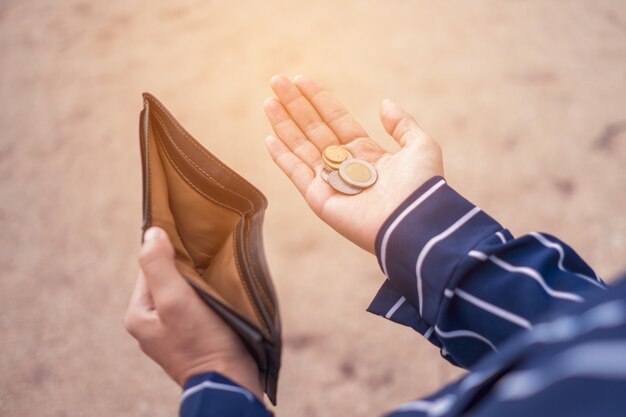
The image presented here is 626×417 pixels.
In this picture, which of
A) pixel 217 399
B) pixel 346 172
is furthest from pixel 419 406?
pixel 346 172

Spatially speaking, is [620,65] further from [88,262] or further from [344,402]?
[88,262]

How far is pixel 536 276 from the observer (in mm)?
1085

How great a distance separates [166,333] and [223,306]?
0.47ft

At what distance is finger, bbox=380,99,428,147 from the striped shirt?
35 cm

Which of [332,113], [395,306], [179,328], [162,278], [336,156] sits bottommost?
[395,306]

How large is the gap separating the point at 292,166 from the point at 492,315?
86 cm

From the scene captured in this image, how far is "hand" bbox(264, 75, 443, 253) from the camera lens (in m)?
1.48

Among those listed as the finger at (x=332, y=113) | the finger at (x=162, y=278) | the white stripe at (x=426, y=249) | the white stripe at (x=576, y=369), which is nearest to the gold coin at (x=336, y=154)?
the finger at (x=332, y=113)

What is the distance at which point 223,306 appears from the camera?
1.03 meters

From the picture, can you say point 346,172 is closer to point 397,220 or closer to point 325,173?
point 325,173

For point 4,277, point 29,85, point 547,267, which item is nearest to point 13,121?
point 29,85

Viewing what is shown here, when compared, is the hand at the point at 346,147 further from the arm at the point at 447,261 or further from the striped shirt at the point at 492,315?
the striped shirt at the point at 492,315

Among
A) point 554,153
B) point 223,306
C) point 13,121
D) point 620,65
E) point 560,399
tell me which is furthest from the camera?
point 620,65

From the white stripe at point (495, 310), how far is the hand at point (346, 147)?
0.36 m
